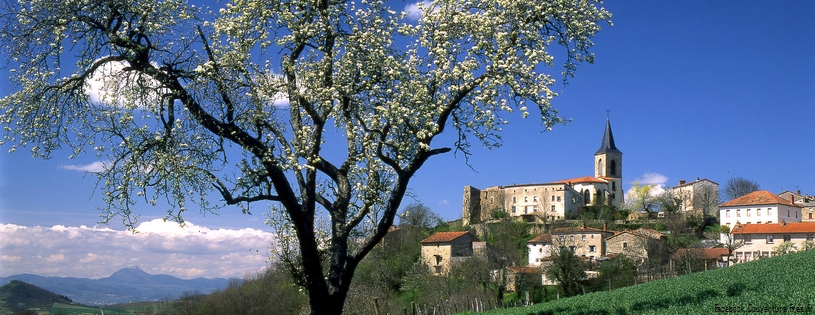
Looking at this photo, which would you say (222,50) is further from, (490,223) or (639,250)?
(490,223)

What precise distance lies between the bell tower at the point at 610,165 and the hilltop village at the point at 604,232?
20 cm

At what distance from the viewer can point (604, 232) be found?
81.4 metres

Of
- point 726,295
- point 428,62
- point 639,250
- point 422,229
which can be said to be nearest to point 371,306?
point 726,295

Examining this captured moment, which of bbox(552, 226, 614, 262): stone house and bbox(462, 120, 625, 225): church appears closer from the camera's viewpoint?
bbox(552, 226, 614, 262): stone house

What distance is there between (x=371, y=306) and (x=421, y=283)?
22.8m

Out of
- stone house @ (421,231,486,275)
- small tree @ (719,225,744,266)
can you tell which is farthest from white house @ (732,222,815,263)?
stone house @ (421,231,486,275)

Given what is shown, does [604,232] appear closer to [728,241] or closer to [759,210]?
[728,241]

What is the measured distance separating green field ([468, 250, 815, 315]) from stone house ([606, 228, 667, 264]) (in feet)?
150

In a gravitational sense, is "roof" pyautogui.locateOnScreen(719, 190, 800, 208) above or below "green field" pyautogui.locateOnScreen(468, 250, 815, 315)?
above

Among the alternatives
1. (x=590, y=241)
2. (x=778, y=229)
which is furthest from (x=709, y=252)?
(x=590, y=241)

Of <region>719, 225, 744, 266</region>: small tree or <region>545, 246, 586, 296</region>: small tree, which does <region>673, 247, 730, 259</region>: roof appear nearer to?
<region>719, 225, 744, 266</region>: small tree

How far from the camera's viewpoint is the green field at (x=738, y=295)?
458 inches

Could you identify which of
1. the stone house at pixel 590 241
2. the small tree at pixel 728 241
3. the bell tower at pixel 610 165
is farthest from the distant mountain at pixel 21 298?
the bell tower at pixel 610 165

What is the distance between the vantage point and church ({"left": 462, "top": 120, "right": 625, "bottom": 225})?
4289 inches
